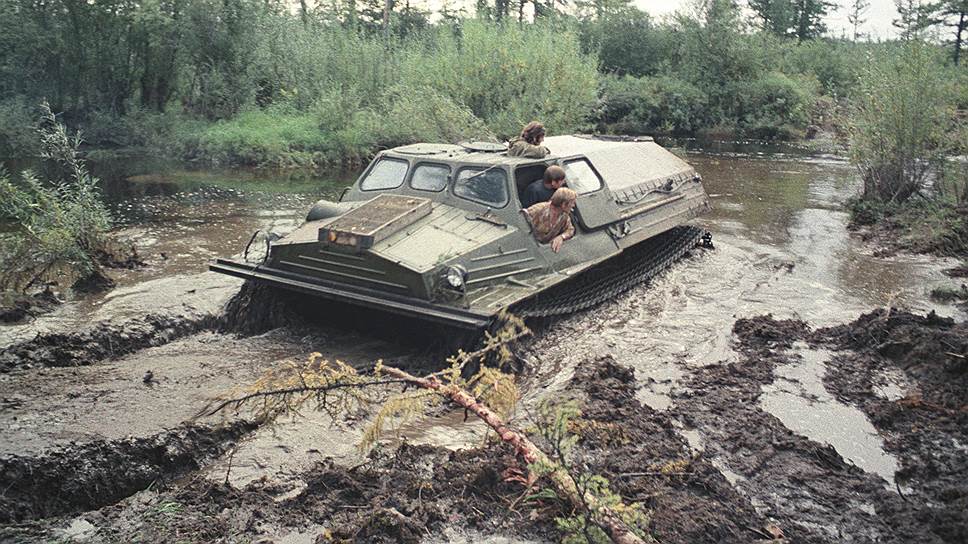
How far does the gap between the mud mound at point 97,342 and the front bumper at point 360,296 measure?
0.70 m

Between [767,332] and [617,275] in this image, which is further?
[617,275]

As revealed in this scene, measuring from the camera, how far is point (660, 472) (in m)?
5.18

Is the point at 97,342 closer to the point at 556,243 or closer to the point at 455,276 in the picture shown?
the point at 455,276

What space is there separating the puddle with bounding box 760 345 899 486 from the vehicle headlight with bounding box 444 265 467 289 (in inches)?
103

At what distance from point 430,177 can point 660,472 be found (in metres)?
4.49

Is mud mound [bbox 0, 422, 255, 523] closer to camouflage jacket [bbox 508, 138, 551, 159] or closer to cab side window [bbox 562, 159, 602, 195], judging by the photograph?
camouflage jacket [bbox 508, 138, 551, 159]

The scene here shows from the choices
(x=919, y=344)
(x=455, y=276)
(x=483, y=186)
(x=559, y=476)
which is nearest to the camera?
(x=559, y=476)

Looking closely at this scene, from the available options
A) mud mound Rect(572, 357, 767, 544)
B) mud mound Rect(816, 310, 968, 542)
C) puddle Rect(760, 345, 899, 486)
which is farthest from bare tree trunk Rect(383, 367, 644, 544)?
puddle Rect(760, 345, 899, 486)

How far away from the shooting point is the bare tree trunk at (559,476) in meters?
4.13

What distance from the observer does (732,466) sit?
5.55m

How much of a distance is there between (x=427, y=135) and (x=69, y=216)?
10971mm

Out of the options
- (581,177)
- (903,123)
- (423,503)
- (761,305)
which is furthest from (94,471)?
(903,123)

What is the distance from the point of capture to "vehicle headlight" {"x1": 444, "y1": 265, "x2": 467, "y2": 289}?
22.8ft

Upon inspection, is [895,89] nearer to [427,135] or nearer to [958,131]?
[958,131]
